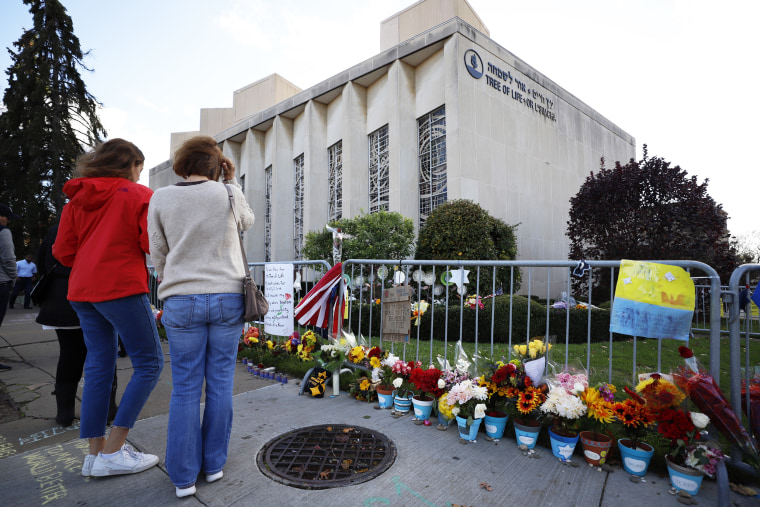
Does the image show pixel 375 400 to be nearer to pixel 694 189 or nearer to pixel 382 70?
pixel 694 189

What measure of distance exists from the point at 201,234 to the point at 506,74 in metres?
15.8

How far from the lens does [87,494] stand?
215 centimetres

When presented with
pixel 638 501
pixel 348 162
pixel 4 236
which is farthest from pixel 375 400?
pixel 348 162

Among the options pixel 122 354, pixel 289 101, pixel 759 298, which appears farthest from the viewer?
pixel 289 101

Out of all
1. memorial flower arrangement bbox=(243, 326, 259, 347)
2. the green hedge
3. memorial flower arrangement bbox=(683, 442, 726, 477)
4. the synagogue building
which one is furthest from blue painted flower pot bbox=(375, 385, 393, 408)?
the synagogue building

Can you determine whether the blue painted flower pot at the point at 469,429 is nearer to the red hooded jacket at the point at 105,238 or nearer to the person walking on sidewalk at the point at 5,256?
the red hooded jacket at the point at 105,238

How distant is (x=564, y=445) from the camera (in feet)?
8.50

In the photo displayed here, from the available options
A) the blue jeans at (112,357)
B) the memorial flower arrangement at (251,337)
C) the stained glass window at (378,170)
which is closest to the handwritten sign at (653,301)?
the blue jeans at (112,357)

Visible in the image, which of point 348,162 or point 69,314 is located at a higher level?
point 348,162

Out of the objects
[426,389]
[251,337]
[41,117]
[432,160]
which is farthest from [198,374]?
[41,117]

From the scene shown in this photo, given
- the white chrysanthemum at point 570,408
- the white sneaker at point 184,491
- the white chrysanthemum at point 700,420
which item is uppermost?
the white chrysanthemum at point 700,420

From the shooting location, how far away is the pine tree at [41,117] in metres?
17.3

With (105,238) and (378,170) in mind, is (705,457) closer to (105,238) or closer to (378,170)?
(105,238)

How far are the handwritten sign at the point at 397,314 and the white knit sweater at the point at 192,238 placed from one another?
1.96 metres
